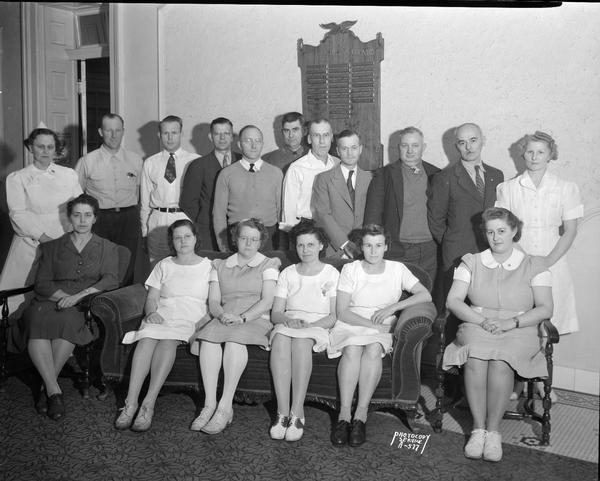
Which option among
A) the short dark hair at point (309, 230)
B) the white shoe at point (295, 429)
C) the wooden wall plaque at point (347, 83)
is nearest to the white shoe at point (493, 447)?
the white shoe at point (295, 429)

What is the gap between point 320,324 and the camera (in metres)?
3.19

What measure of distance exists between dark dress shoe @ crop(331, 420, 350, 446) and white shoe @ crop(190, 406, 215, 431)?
56 centimetres

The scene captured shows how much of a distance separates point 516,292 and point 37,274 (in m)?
2.34

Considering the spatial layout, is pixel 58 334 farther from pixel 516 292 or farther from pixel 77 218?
pixel 516 292

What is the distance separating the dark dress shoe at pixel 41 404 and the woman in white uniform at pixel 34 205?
2.45 feet

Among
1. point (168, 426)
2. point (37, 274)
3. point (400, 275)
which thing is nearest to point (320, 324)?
point (400, 275)

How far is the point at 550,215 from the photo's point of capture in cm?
327

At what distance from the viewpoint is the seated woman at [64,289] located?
3381 millimetres

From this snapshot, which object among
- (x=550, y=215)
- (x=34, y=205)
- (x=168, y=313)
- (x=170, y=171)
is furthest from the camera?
(x=170, y=171)

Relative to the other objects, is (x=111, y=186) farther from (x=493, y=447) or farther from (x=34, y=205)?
(x=493, y=447)

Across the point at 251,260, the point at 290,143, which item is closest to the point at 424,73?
the point at 290,143

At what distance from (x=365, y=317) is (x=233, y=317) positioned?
0.61 meters

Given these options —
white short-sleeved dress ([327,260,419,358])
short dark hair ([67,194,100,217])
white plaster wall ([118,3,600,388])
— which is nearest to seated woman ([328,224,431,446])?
white short-sleeved dress ([327,260,419,358])

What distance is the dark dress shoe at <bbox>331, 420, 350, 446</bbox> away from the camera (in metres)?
2.87
